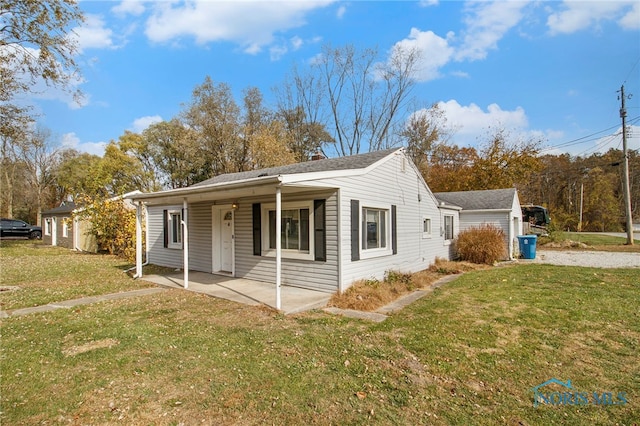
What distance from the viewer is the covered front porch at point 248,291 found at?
21.7ft

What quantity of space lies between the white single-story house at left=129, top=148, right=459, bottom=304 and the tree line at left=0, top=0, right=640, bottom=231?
12.6 meters

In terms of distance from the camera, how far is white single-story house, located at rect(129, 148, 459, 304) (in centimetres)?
739

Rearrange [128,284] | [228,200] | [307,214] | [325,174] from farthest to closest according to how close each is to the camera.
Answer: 1. [228,200]
2. [128,284]
3. [307,214]
4. [325,174]

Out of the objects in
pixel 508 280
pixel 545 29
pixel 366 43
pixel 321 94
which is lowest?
pixel 508 280

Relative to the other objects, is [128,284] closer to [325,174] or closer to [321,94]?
[325,174]

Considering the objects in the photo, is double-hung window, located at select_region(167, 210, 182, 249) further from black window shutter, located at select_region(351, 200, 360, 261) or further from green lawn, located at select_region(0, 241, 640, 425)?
black window shutter, located at select_region(351, 200, 360, 261)

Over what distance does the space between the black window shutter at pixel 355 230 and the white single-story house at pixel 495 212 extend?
8416mm

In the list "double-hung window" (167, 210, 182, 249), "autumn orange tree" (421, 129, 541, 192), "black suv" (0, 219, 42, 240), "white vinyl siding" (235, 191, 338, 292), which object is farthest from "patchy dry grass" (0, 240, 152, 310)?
"autumn orange tree" (421, 129, 541, 192)

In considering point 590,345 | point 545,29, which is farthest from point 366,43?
point 590,345

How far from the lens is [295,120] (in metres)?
30.2

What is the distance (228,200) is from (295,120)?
22.1 metres

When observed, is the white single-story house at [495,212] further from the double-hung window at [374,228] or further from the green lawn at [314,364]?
the green lawn at [314,364]

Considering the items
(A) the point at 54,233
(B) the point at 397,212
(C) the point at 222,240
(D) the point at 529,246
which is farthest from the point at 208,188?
(A) the point at 54,233

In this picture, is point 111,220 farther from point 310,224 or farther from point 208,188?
point 310,224
